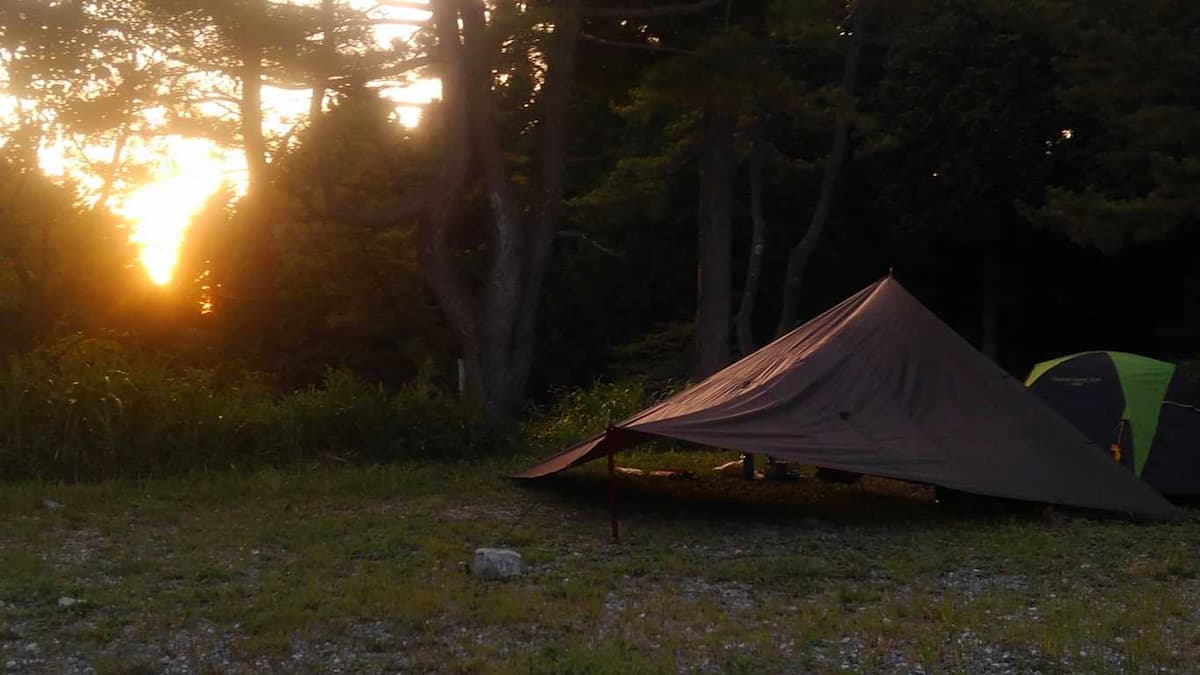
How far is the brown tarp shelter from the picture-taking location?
8.33 metres

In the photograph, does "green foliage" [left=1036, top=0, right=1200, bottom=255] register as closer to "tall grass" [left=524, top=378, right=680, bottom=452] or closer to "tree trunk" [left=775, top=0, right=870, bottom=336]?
"tree trunk" [left=775, top=0, right=870, bottom=336]

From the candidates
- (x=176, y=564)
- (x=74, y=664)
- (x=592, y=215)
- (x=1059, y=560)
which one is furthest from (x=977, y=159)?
(x=74, y=664)

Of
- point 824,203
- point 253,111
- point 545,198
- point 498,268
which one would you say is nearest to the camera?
point 253,111

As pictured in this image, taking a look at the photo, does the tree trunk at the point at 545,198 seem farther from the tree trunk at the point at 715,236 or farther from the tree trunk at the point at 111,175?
the tree trunk at the point at 111,175

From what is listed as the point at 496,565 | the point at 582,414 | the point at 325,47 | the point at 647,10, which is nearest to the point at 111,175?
the point at 325,47

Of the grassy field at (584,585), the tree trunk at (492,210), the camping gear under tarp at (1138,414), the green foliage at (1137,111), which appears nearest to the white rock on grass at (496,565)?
the grassy field at (584,585)

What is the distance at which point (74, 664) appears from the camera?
5102mm

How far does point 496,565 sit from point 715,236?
1069cm

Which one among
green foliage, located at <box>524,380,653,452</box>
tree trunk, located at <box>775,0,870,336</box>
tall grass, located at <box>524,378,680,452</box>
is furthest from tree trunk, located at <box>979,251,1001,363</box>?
green foliage, located at <box>524,380,653,452</box>

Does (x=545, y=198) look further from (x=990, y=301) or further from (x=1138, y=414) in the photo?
(x=990, y=301)

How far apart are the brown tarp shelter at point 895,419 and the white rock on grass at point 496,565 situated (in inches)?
64.4

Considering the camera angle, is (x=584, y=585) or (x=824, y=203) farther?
(x=824, y=203)

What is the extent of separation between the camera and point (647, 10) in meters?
14.1

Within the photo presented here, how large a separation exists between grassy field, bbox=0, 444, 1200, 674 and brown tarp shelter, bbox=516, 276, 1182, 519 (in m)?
0.30
